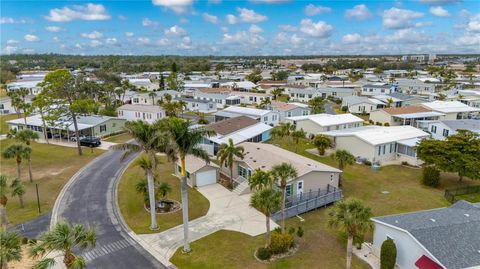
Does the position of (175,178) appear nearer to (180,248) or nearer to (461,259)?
(180,248)

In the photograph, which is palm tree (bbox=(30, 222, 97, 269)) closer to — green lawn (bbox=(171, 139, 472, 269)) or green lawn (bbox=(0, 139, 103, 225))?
green lawn (bbox=(171, 139, 472, 269))

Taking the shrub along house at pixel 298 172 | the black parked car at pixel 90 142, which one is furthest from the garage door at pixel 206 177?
the black parked car at pixel 90 142

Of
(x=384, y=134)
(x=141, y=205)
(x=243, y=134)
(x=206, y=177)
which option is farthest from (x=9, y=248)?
(x=384, y=134)

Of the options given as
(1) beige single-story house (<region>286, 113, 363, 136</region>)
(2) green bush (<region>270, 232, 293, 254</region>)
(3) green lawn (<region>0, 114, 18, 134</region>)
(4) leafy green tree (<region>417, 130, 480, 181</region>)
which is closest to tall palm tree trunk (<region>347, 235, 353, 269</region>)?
(2) green bush (<region>270, 232, 293, 254</region>)

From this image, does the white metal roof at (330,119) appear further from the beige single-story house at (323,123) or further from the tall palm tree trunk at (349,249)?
the tall palm tree trunk at (349,249)

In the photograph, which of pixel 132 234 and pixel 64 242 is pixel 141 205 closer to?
pixel 132 234

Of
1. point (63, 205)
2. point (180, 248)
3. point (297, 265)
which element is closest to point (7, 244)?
point (180, 248)
